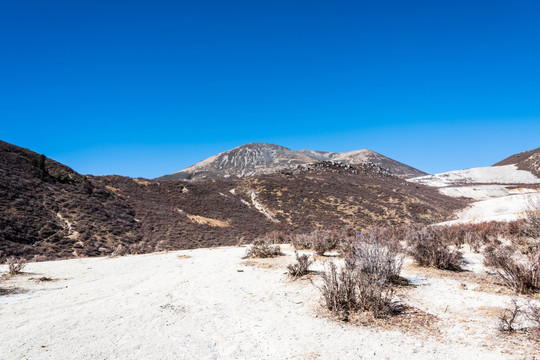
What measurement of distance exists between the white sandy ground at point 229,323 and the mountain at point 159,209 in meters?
9.59

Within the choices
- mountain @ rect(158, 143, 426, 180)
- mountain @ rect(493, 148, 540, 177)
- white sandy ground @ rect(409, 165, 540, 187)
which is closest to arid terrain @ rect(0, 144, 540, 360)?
white sandy ground @ rect(409, 165, 540, 187)

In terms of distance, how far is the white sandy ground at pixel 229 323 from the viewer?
3.77 m

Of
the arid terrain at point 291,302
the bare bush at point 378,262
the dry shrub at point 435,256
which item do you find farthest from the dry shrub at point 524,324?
the dry shrub at point 435,256

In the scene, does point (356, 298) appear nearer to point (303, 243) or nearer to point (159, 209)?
point (303, 243)

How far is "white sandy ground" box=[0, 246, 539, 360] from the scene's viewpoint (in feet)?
12.4

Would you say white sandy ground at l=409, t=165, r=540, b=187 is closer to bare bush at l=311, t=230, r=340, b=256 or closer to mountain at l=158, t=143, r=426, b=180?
mountain at l=158, t=143, r=426, b=180

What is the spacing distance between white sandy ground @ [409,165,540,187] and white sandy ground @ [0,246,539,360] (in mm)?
98431

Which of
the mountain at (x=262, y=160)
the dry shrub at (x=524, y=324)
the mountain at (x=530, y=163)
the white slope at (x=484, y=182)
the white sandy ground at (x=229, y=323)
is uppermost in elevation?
the mountain at (x=262, y=160)

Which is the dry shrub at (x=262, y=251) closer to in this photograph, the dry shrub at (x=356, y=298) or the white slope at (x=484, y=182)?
the dry shrub at (x=356, y=298)

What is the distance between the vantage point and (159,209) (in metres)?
33.4

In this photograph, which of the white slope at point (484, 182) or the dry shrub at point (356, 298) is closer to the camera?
the dry shrub at point (356, 298)

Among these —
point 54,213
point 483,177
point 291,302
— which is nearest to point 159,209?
point 54,213

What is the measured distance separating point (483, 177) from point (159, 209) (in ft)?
352

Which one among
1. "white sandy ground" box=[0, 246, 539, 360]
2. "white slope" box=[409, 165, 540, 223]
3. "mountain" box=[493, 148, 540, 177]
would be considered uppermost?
"mountain" box=[493, 148, 540, 177]
